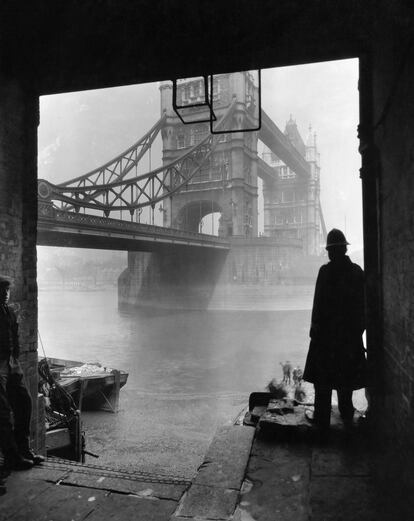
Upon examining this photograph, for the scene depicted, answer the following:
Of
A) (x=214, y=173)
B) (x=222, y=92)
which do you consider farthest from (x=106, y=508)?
(x=222, y=92)

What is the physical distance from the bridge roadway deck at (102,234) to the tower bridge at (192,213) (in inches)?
2.1

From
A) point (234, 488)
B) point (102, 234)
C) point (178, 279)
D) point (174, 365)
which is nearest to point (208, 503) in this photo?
point (234, 488)

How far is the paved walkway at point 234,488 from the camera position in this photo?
221 centimetres

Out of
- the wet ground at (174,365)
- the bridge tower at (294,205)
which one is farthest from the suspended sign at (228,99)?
the bridge tower at (294,205)

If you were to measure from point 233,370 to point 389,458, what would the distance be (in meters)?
14.5

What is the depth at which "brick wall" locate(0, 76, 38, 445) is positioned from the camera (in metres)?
3.78

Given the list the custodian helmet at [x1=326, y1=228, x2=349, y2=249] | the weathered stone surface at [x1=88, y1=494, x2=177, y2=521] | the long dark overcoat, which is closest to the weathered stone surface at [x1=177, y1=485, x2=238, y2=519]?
the weathered stone surface at [x1=88, y1=494, x2=177, y2=521]

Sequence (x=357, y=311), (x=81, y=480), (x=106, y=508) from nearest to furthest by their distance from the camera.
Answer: (x=106, y=508), (x=81, y=480), (x=357, y=311)

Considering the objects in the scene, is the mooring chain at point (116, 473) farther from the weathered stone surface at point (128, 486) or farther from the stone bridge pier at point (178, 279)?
the stone bridge pier at point (178, 279)

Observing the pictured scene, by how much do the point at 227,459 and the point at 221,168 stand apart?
127 ft

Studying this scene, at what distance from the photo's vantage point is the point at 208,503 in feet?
7.45

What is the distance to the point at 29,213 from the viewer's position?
4.19 metres

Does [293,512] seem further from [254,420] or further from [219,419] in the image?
[219,419]

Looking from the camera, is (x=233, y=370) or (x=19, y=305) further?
(x=233, y=370)
